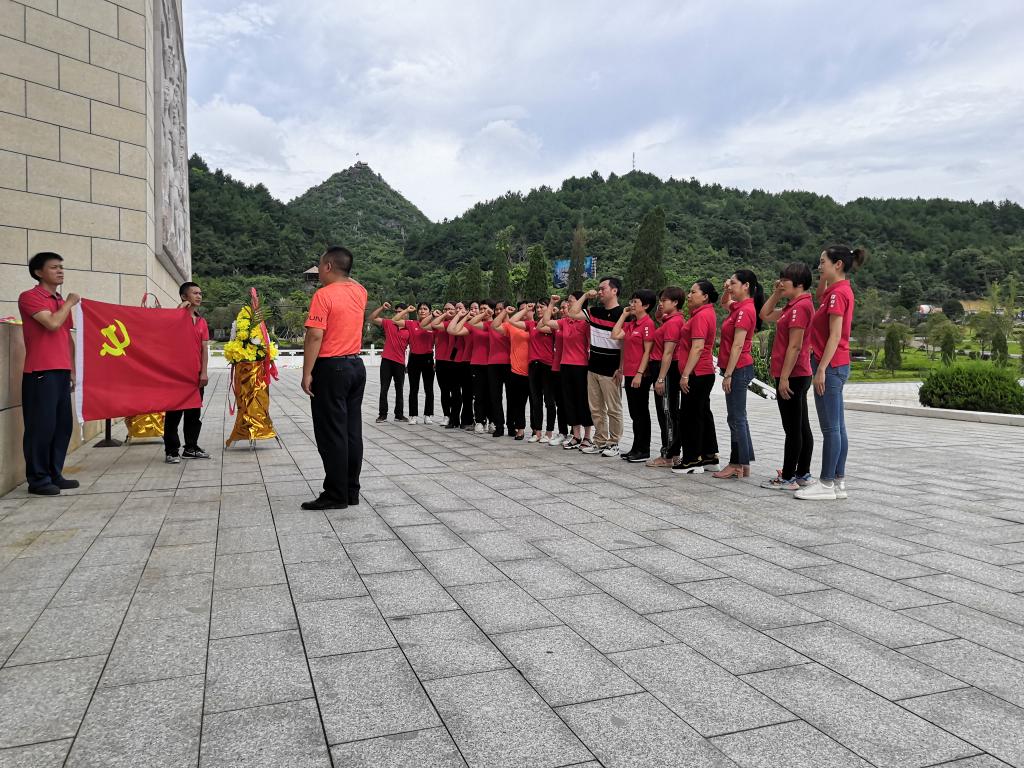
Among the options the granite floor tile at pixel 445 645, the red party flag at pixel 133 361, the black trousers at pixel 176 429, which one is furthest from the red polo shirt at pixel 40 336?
the granite floor tile at pixel 445 645

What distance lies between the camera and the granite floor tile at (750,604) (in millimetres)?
3119

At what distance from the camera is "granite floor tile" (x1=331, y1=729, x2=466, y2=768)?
79.4 inches

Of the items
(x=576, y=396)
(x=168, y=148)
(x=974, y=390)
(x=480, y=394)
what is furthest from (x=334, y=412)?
(x=974, y=390)

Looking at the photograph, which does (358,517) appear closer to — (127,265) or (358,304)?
(358,304)

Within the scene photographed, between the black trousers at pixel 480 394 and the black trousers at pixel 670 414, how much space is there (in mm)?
3175

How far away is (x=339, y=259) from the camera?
5293 millimetres

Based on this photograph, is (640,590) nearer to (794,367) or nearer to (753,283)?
(794,367)

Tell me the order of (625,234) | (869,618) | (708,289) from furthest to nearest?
(625,234) → (708,289) → (869,618)

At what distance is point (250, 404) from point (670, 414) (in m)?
4.66

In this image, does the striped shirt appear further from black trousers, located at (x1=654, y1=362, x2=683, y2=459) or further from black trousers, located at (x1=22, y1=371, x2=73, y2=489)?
black trousers, located at (x1=22, y1=371, x2=73, y2=489)

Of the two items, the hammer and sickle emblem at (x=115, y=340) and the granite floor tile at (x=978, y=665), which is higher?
the hammer and sickle emblem at (x=115, y=340)

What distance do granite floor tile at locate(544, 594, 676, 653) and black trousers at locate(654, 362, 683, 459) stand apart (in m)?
4.07

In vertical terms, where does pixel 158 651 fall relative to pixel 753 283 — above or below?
below

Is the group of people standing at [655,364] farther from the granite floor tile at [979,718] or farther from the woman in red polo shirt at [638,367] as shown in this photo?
the granite floor tile at [979,718]
